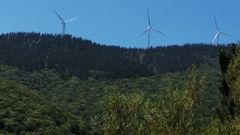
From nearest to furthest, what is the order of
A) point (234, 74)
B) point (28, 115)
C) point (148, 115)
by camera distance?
1. point (148, 115)
2. point (234, 74)
3. point (28, 115)

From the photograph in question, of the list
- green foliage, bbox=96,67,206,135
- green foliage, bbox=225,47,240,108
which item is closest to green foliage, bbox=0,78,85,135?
green foliage, bbox=225,47,240,108

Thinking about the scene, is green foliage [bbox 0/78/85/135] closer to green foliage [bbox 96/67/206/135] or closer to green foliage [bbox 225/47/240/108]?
green foliage [bbox 225/47/240/108]

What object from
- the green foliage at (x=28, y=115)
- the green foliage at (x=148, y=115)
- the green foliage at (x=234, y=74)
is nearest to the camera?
the green foliage at (x=148, y=115)

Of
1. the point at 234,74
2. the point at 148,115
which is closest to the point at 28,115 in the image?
the point at 234,74

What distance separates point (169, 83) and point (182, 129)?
10.7 ft

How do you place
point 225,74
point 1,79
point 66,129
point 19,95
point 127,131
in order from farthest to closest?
1. point 1,79
2. point 19,95
3. point 66,129
4. point 225,74
5. point 127,131

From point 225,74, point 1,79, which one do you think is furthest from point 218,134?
point 1,79

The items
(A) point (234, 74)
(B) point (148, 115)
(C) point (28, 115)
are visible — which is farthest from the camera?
(C) point (28, 115)

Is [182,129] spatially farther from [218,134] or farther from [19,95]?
[19,95]

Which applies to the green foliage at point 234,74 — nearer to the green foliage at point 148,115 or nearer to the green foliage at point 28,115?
→ the green foliage at point 148,115

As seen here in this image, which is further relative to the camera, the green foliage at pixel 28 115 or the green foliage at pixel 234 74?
the green foliage at pixel 28 115

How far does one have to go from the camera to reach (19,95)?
595 ft

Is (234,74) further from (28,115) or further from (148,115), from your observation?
(28,115)

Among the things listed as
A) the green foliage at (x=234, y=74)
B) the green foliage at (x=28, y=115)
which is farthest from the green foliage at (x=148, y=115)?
the green foliage at (x=28, y=115)
